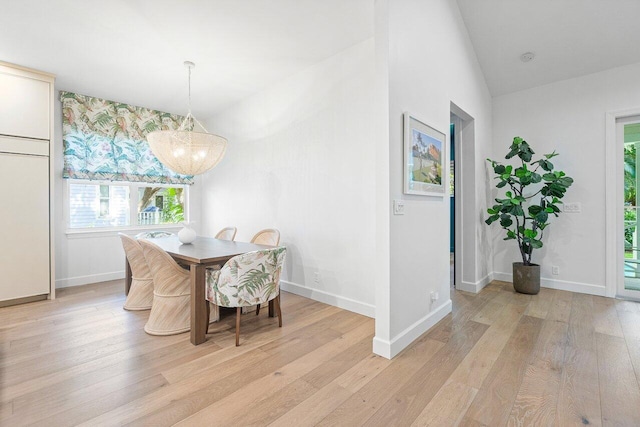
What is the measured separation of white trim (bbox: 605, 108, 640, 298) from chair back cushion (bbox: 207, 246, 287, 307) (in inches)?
158

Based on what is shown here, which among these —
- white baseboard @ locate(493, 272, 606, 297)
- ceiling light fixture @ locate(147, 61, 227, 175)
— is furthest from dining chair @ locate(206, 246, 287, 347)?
white baseboard @ locate(493, 272, 606, 297)

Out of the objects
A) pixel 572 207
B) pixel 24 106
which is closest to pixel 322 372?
pixel 572 207

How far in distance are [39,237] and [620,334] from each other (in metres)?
6.19

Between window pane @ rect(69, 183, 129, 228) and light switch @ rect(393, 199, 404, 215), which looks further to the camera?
window pane @ rect(69, 183, 129, 228)

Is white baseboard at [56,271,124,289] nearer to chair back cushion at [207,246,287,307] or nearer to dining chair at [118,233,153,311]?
dining chair at [118,233,153,311]

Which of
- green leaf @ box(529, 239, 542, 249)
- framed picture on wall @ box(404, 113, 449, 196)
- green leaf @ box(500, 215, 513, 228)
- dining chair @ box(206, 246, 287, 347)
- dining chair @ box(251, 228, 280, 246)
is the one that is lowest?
dining chair @ box(206, 246, 287, 347)

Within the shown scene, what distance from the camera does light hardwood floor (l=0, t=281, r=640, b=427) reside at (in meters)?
1.57

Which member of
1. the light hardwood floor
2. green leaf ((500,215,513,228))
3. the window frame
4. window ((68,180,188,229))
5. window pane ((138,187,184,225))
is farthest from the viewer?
window pane ((138,187,184,225))

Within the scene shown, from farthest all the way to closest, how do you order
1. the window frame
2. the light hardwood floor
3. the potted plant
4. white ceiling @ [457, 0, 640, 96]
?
the window frame
the potted plant
white ceiling @ [457, 0, 640, 96]
the light hardwood floor

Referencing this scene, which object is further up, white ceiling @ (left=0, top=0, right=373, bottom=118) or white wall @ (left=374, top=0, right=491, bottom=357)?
white ceiling @ (left=0, top=0, right=373, bottom=118)

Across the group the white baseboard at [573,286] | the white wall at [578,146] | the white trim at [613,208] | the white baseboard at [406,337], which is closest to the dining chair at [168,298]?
the white baseboard at [406,337]

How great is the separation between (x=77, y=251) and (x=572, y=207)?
699 centimetres

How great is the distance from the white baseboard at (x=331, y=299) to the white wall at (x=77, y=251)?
9.43ft

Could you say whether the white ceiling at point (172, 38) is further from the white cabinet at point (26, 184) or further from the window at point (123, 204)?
the window at point (123, 204)
